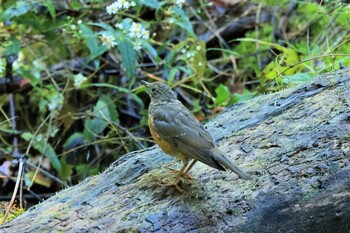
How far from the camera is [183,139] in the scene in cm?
246

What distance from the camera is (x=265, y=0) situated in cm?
614

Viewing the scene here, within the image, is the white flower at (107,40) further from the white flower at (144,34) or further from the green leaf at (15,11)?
the green leaf at (15,11)

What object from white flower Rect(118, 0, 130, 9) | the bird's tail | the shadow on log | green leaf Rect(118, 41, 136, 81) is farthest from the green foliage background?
the bird's tail

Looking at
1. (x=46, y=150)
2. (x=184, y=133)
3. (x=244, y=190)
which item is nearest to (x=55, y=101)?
(x=46, y=150)

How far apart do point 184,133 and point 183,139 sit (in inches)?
1.5

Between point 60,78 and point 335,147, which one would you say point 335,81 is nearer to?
point 335,147

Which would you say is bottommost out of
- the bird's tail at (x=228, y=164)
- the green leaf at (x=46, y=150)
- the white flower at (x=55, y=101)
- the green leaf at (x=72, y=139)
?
the green leaf at (x=72, y=139)

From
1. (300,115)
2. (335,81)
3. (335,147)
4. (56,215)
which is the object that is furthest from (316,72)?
(56,215)

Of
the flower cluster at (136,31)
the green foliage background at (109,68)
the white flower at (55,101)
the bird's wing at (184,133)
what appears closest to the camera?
A: the bird's wing at (184,133)

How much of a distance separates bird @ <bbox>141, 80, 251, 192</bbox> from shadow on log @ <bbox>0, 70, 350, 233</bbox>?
127mm

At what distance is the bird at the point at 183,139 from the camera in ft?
7.61

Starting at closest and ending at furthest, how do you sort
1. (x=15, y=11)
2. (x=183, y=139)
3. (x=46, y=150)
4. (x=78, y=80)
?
(x=183, y=139) < (x=15, y=11) < (x=46, y=150) < (x=78, y=80)

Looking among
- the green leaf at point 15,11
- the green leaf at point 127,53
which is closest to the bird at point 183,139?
the green leaf at point 127,53

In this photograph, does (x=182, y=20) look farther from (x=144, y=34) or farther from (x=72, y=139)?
(x=72, y=139)
